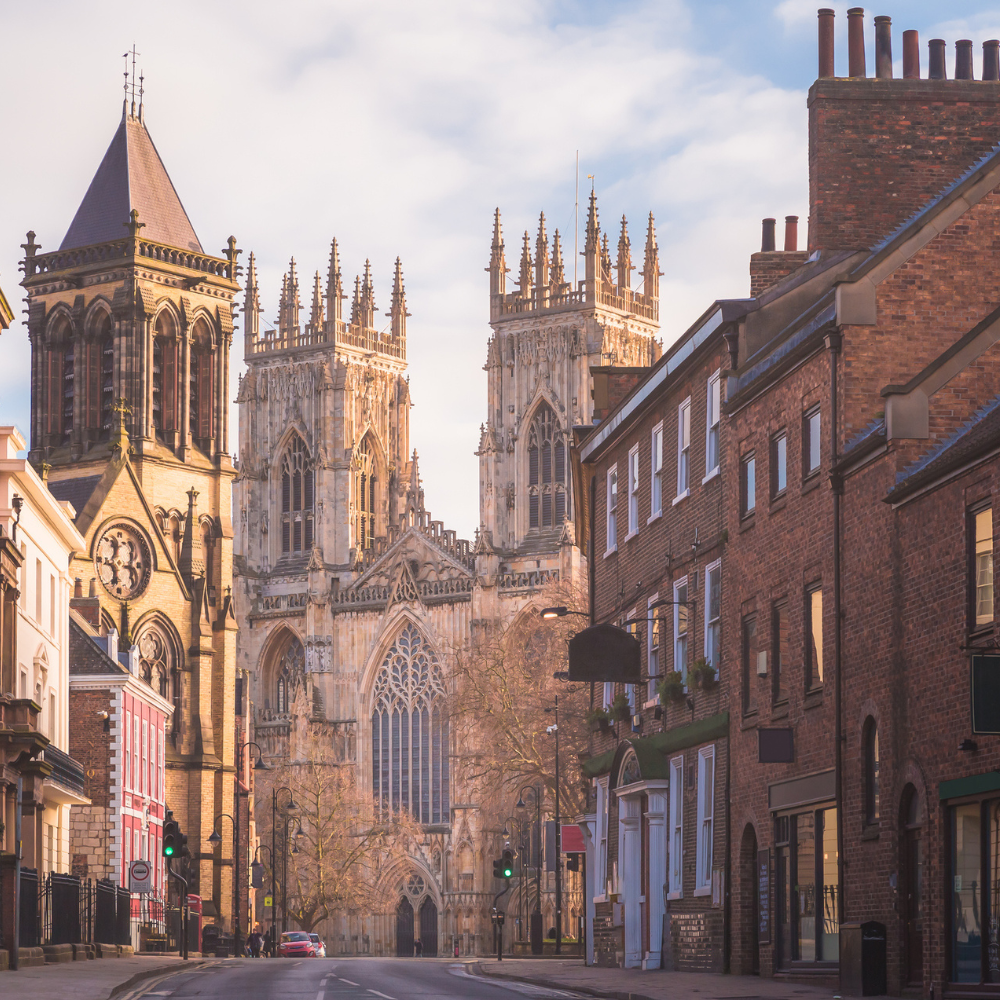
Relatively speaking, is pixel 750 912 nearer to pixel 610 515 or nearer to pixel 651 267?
pixel 610 515

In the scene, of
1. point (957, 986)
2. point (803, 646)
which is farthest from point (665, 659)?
point (957, 986)

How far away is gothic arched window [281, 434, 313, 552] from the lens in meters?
126

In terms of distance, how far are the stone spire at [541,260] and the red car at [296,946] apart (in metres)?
53.7

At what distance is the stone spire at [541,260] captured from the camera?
12081cm

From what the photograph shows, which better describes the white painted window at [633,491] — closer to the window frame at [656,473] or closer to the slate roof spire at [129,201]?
the window frame at [656,473]

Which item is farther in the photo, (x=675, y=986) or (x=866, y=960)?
(x=675, y=986)

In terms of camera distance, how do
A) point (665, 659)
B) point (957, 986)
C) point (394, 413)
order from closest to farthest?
1. point (957, 986)
2. point (665, 659)
3. point (394, 413)

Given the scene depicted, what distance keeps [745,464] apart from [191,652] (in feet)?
180

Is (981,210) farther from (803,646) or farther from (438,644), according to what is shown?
(438,644)

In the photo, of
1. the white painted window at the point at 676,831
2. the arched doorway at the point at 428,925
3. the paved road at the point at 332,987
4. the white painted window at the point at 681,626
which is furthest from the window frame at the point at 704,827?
the arched doorway at the point at 428,925

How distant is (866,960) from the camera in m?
24.8

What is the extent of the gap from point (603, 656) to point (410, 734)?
256 feet

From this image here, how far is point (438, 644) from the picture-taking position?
111625 millimetres

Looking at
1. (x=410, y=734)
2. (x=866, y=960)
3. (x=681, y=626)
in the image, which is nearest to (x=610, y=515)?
(x=681, y=626)
